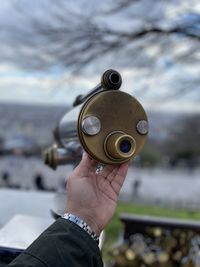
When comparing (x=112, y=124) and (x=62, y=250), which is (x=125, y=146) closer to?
(x=112, y=124)

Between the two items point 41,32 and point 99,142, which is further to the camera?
point 41,32

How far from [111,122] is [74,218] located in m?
0.19

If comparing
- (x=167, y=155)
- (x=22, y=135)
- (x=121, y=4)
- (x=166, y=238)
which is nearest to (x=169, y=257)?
(x=166, y=238)

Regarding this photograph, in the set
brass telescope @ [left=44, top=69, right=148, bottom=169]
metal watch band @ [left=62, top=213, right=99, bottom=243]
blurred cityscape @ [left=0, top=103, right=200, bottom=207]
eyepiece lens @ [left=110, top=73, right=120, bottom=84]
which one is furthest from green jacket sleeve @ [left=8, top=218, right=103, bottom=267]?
blurred cityscape @ [left=0, top=103, right=200, bottom=207]

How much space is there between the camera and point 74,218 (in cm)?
85

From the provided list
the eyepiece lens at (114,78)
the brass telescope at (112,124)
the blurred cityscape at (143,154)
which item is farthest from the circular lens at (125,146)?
the blurred cityscape at (143,154)

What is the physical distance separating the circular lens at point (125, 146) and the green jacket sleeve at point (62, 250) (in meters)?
0.16

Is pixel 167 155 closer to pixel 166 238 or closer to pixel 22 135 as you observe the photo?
pixel 22 135

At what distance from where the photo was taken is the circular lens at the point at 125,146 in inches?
32.9

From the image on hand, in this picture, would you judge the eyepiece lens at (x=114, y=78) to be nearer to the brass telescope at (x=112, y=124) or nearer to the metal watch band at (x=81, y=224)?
the brass telescope at (x=112, y=124)

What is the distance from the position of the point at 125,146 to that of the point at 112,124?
51 mm

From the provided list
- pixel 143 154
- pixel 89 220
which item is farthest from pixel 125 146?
pixel 143 154

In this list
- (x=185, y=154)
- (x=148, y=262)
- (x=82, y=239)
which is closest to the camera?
(x=82, y=239)

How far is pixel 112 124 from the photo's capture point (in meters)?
0.87
